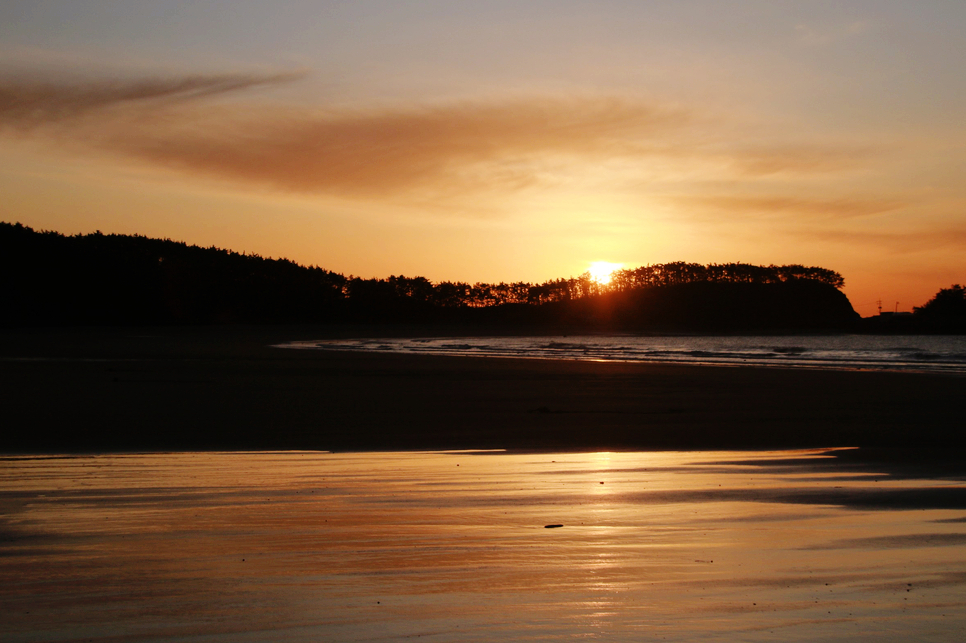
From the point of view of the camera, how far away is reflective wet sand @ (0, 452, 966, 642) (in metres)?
3.10

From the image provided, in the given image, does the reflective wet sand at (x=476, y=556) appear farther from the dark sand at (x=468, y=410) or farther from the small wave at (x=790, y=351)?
the small wave at (x=790, y=351)

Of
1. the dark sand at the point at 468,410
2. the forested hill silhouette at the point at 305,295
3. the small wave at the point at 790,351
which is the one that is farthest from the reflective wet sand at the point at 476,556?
the forested hill silhouette at the point at 305,295

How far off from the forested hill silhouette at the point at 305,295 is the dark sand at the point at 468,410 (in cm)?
6258

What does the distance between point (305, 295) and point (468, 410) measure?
84948 millimetres

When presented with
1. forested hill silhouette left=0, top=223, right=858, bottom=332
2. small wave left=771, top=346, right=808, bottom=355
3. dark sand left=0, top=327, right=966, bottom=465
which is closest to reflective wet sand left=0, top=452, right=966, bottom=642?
dark sand left=0, top=327, right=966, bottom=465

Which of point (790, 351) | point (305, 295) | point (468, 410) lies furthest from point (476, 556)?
point (305, 295)

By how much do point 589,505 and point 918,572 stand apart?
2.07 meters

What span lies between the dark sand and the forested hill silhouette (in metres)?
62.6

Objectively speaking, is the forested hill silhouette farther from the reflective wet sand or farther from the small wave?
the reflective wet sand

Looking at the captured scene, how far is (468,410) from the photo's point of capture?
12.2 metres

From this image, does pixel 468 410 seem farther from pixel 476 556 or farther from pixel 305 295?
pixel 305 295

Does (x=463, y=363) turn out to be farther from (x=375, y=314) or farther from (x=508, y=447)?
(x=375, y=314)

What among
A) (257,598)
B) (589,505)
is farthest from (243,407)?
(257,598)

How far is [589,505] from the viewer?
5.30m
